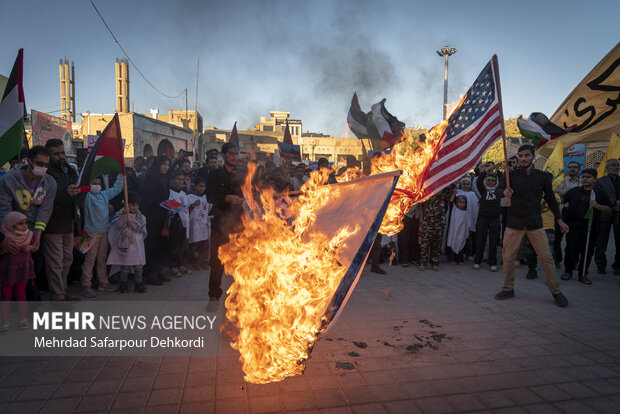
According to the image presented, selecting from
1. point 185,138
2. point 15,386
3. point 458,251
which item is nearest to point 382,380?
point 15,386

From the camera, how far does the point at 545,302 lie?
19.5 feet

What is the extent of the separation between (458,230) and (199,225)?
6163mm

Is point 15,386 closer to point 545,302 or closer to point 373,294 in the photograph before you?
point 373,294

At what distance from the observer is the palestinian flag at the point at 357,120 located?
10120 mm

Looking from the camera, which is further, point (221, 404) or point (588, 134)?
point (588, 134)

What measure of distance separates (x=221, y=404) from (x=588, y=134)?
8.89m

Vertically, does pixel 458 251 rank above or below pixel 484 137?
below

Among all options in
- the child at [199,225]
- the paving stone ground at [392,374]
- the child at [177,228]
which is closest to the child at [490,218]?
the paving stone ground at [392,374]

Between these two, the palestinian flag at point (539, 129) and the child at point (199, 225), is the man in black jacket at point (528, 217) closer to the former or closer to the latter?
the palestinian flag at point (539, 129)

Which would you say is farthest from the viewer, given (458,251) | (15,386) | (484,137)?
(458,251)

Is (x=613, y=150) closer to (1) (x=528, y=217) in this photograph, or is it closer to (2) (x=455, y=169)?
(1) (x=528, y=217)

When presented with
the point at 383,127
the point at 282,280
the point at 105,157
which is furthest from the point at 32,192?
the point at 383,127

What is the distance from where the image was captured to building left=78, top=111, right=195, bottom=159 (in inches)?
1185

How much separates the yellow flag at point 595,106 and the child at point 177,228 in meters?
8.65
